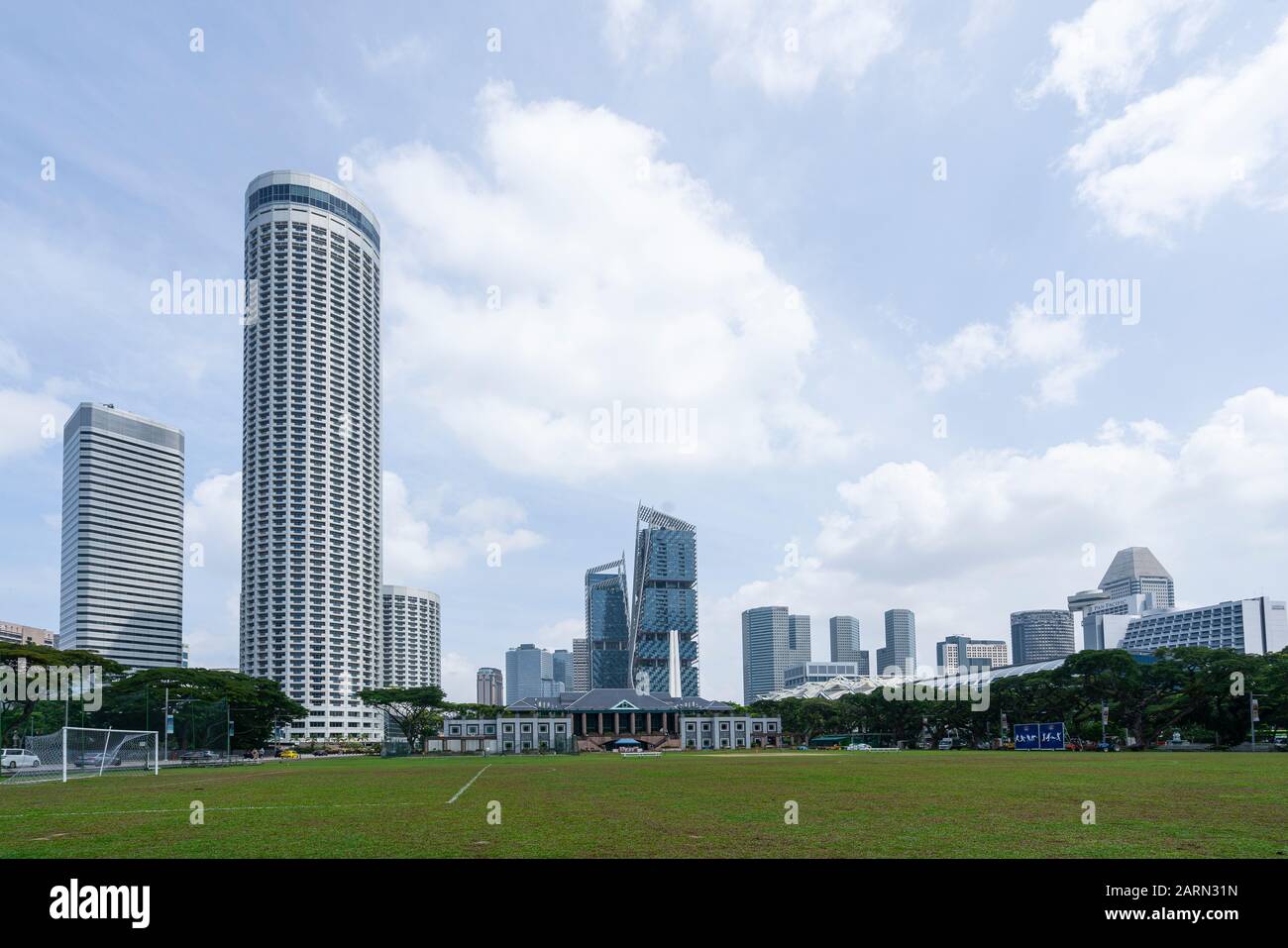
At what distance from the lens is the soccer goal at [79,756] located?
180 feet

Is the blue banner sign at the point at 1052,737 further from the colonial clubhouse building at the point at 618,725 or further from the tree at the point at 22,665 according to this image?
the tree at the point at 22,665

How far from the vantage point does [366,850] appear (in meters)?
16.7

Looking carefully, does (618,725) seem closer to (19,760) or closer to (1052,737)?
(1052,737)

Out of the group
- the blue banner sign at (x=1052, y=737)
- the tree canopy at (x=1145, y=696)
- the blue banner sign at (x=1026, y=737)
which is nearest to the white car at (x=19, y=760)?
the blue banner sign at (x=1052, y=737)

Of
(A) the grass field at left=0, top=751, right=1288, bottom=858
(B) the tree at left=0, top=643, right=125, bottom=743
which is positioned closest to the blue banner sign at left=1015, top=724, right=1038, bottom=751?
(A) the grass field at left=0, top=751, right=1288, bottom=858

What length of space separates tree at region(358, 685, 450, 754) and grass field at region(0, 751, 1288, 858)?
10991cm

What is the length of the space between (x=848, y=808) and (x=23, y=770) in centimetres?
4954

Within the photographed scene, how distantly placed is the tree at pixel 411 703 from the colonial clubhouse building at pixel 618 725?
13388 millimetres

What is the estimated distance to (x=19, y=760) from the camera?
58594 millimetres

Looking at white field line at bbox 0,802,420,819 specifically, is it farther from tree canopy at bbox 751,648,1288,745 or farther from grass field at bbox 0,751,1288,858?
tree canopy at bbox 751,648,1288,745

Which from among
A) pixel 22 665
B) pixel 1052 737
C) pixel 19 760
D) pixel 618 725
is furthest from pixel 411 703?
pixel 19 760

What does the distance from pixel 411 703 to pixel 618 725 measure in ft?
164

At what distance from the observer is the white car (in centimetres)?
5748
